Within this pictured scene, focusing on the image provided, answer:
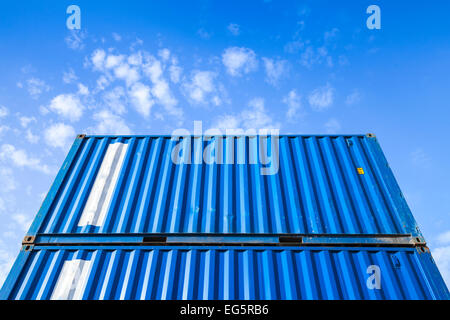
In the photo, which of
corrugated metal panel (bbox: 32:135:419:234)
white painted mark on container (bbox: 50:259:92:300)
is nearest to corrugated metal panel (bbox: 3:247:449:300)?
white painted mark on container (bbox: 50:259:92:300)

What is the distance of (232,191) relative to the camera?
237 inches

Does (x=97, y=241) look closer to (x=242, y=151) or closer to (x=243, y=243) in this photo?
(x=243, y=243)

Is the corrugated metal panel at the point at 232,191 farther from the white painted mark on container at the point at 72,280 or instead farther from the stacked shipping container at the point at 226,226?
the white painted mark on container at the point at 72,280

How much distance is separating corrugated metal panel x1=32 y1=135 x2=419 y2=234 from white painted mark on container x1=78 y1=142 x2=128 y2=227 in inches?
→ 0.8

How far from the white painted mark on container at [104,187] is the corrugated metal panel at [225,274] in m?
0.63

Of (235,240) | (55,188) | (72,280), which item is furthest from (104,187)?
(235,240)

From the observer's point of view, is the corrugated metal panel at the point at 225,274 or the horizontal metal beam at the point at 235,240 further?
the horizontal metal beam at the point at 235,240

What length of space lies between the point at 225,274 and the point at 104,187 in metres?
3.04

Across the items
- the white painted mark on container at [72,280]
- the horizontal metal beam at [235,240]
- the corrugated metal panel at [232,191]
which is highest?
the corrugated metal panel at [232,191]

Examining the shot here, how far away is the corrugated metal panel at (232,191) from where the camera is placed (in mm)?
5422

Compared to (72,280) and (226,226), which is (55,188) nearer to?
(72,280)

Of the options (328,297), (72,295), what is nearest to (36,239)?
(72,295)

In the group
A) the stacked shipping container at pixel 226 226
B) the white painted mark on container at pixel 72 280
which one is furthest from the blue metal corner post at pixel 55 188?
the white painted mark on container at pixel 72 280

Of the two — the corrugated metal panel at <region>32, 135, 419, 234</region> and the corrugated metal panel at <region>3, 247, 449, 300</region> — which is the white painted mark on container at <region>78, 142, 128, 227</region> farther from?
the corrugated metal panel at <region>3, 247, 449, 300</region>
